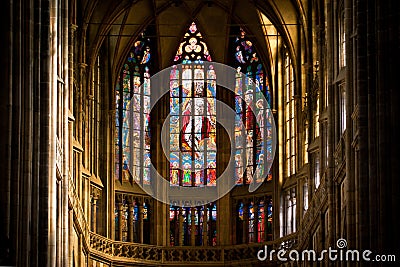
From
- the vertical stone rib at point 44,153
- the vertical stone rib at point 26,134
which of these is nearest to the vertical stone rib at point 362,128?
the vertical stone rib at point 44,153

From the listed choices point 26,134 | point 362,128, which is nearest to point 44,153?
point 26,134

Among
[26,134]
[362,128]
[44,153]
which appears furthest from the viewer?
[44,153]

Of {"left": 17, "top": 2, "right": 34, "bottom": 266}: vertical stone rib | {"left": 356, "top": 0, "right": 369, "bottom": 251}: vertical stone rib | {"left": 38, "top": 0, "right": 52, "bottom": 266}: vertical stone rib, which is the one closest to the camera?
{"left": 17, "top": 2, "right": 34, "bottom": 266}: vertical stone rib

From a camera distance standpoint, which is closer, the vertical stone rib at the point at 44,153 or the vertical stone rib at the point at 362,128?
the vertical stone rib at the point at 362,128

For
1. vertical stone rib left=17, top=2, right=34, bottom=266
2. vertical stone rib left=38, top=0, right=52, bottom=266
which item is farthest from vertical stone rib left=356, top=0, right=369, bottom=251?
vertical stone rib left=17, top=2, right=34, bottom=266

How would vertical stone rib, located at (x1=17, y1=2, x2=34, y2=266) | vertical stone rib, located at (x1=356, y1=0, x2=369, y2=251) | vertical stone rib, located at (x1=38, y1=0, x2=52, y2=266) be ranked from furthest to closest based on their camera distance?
1. vertical stone rib, located at (x1=38, y1=0, x2=52, y2=266)
2. vertical stone rib, located at (x1=356, y1=0, x2=369, y2=251)
3. vertical stone rib, located at (x1=17, y1=2, x2=34, y2=266)

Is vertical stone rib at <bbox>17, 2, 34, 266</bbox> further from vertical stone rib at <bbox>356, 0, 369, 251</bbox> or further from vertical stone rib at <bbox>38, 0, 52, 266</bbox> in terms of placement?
vertical stone rib at <bbox>356, 0, 369, 251</bbox>

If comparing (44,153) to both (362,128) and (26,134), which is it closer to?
(26,134)

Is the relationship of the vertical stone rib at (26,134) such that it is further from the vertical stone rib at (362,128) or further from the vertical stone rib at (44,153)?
the vertical stone rib at (362,128)

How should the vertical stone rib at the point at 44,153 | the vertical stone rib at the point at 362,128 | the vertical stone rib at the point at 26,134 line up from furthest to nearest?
the vertical stone rib at the point at 44,153, the vertical stone rib at the point at 362,128, the vertical stone rib at the point at 26,134

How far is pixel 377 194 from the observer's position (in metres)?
45.1

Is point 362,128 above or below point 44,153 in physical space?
above

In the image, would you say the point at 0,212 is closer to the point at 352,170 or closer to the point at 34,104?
the point at 34,104

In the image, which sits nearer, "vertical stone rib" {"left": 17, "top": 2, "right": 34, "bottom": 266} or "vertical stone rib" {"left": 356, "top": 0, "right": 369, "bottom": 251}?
"vertical stone rib" {"left": 17, "top": 2, "right": 34, "bottom": 266}
